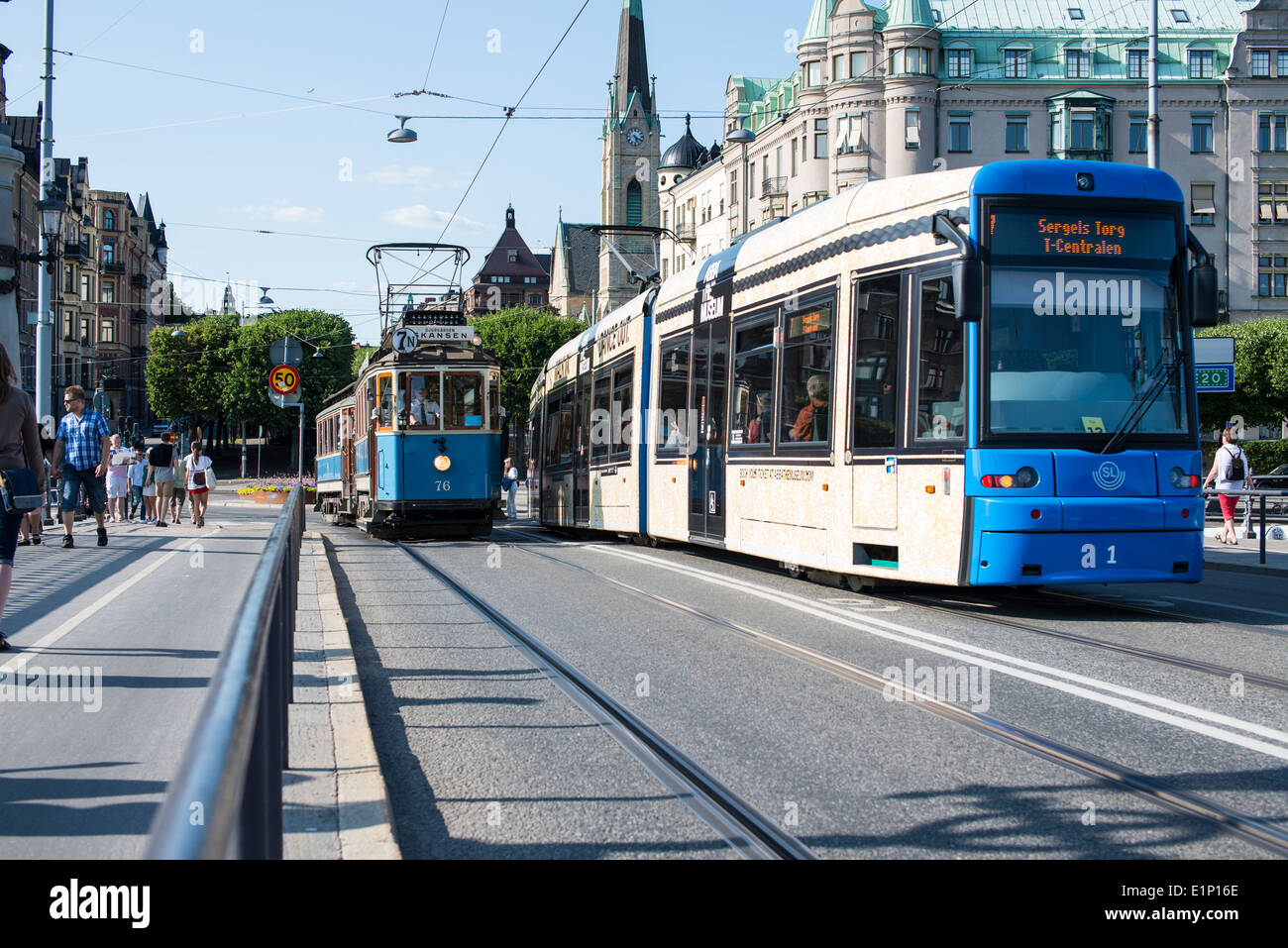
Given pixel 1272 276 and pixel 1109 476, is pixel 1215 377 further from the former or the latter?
pixel 1272 276

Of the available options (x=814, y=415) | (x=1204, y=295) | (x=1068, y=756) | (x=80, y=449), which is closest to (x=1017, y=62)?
(x=80, y=449)

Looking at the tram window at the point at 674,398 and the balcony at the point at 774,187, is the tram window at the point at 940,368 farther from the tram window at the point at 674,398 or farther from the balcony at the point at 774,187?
the balcony at the point at 774,187

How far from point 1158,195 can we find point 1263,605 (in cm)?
386

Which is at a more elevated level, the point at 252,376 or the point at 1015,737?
the point at 252,376

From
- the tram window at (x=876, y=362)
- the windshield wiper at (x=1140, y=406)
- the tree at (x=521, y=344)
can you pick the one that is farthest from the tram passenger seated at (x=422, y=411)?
the tree at (x=521, y=344)

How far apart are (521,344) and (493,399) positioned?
70.1 metres

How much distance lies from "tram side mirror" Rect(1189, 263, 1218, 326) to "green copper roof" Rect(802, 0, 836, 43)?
194 ft

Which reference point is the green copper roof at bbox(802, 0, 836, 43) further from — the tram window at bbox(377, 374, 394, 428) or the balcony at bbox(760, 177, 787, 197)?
the tram window at bbox(377, 374, 394, 428)

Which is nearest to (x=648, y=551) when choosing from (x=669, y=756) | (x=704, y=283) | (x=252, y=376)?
(x=704, y=283)

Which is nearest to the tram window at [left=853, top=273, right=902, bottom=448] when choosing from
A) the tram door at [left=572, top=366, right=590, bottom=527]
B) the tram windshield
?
the tram windshield

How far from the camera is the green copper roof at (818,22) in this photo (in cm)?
6531

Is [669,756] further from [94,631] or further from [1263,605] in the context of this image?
[1263,605]
